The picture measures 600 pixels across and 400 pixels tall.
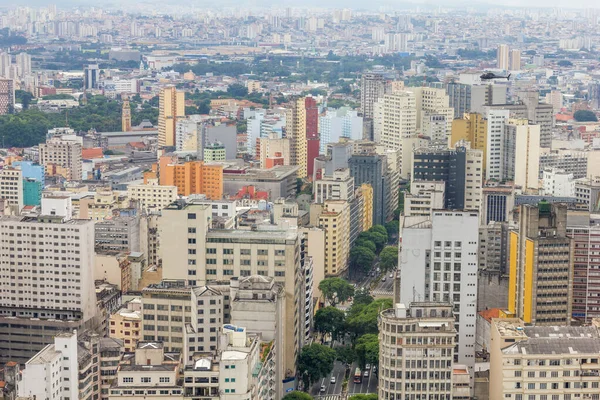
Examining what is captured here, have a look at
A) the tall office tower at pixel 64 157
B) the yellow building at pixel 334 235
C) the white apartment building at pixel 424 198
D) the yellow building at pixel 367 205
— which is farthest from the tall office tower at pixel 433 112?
the white apartment building at pixel 424 198

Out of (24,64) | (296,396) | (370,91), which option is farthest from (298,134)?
(24,64)

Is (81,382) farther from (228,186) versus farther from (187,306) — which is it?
(228,186)

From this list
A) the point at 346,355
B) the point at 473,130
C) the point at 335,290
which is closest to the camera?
the point at 346,355

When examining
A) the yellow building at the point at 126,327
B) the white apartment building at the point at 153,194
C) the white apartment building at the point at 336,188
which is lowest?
the yellow building at the point at 126,327

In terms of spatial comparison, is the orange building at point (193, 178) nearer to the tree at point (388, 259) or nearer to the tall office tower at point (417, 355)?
the tree at point (388, 259)

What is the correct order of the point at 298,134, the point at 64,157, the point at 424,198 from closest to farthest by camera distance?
the point at 424,198 → the point at 64,157 → the point at 298,134

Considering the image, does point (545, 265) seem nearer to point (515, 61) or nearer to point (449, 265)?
point (449, 265)
